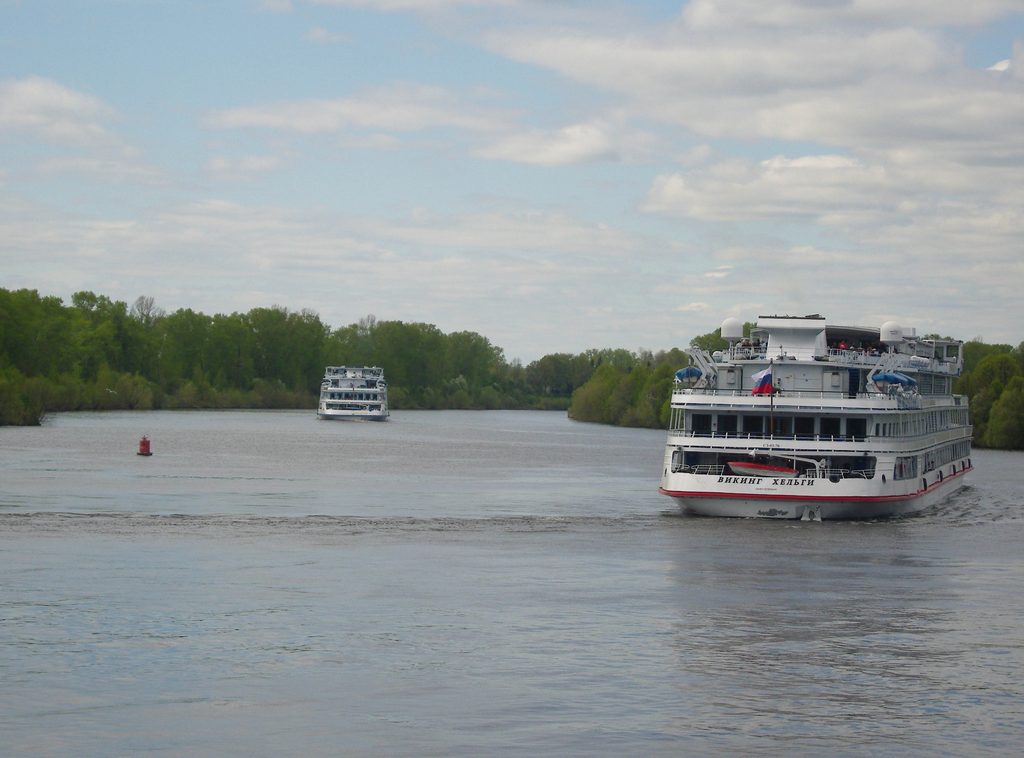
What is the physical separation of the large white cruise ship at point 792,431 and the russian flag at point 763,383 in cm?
4

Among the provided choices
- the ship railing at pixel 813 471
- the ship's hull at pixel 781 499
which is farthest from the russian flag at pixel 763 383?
the ship's hull at pixel 781 499

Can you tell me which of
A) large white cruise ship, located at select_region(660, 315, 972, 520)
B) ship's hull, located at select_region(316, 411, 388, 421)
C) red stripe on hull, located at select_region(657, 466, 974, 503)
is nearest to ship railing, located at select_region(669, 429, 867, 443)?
large white cruise ship, located at select_region(660, 315, 972, 520)

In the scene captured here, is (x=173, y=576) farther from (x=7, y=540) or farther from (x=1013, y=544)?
(x=1013, y=544)

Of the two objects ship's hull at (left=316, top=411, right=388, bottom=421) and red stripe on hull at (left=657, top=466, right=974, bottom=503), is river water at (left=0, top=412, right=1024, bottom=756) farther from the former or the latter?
ship's hull at (left=316, top=411, right=388, bottom=421)

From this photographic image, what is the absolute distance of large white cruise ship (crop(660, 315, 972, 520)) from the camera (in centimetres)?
5319

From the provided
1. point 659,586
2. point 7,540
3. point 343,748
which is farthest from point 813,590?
point 7,540

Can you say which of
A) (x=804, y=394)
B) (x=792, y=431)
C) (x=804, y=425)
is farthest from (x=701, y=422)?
(x=804, y=394)

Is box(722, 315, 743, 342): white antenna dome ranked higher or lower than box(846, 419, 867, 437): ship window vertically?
higher

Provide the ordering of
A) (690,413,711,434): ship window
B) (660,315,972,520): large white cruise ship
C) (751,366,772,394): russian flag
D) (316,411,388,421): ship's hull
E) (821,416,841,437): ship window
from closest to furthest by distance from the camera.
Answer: (660,315,972,520): large white cruise ship, (751,366,772,394): russian flag, (821,416,841,437): ship window, (690,413,711,434): ship window, (316,411,388,421): ship's hull

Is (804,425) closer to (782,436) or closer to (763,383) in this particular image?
(782,436)

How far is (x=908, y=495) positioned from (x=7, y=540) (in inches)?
1333

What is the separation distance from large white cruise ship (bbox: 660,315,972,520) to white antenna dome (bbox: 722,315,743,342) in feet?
0.20

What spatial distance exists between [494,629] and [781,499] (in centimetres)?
2276

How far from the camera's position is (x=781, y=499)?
5272cm
